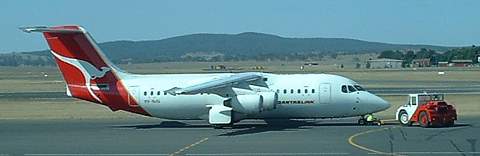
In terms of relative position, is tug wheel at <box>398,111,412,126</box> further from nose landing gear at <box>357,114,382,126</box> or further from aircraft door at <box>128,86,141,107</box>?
aircraft door at <box>128,86,141,107</box>

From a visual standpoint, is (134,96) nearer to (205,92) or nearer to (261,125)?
(205,92)

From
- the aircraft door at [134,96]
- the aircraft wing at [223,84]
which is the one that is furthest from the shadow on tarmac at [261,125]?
the aircraft wing at [223,84]

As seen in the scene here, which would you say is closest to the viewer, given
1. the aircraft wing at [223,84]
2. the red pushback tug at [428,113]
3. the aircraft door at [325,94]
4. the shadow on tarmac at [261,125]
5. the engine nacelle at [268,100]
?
the aircraft wing at [223,84]

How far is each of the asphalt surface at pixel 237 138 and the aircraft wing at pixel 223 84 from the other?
170 centimetres

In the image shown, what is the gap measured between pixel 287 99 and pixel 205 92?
12.6 ft

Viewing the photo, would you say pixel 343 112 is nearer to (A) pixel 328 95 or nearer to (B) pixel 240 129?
(A) pixel 328 95

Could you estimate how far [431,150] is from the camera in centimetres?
2412

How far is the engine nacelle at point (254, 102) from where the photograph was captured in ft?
115

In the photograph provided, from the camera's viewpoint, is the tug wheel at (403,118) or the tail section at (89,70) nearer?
the tug wheel at (403,118)

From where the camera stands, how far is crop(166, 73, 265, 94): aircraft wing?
3350cm

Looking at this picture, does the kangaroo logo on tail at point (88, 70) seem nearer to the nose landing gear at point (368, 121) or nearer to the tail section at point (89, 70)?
the tail section at point (89, 70)

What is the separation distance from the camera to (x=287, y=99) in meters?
36.3

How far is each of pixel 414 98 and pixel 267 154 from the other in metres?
13.7

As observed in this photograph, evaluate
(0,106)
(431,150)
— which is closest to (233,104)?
(431,150)
